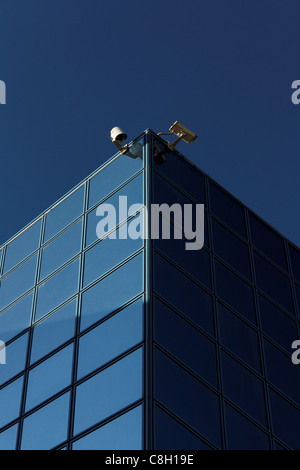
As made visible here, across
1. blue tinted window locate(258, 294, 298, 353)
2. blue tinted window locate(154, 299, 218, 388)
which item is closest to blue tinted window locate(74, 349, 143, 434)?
blue tinted window locate(154, 299, 218, 388)

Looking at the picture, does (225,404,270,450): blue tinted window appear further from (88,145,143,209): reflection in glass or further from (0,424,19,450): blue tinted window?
(88,145,143,209): reflection in glass

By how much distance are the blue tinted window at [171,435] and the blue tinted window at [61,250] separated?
23.7ft

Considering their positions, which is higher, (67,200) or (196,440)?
(67,200)

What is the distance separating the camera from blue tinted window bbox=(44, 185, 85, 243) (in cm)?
2953

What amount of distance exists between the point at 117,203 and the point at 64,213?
9.89ft

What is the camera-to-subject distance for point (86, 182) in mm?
29938

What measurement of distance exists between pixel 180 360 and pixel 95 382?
83.9 inches

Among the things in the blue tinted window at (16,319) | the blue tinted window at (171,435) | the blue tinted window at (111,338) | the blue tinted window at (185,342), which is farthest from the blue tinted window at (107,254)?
the blue tinted window at (171,435)

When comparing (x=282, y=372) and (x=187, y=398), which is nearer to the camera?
(x=187, y=398)

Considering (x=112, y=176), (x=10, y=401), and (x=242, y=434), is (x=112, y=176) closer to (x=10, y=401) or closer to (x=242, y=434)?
(x=10, y=401)

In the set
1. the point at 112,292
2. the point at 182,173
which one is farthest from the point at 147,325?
the point at 182,173

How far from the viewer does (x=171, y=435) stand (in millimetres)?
22125
